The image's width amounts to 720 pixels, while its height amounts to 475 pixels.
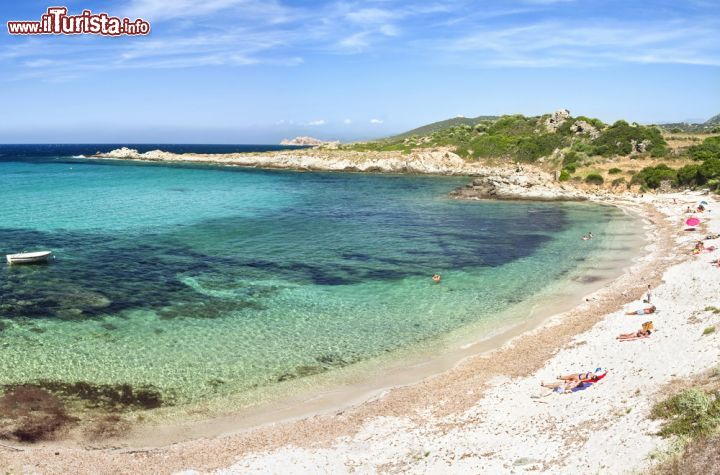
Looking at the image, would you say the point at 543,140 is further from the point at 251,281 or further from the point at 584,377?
the point at 584,377

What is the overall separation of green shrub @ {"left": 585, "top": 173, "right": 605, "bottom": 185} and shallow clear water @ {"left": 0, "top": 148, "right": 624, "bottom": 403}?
14.1 m

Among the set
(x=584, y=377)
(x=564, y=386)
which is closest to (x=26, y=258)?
(x=564, y=386)

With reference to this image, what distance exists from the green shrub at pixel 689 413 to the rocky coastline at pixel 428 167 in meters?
55.2

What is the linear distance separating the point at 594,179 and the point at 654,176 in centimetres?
797

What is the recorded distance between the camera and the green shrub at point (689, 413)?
10.3 m

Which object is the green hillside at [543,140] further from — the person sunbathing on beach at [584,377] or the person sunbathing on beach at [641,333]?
the person sunbathing on beach at [584,377]

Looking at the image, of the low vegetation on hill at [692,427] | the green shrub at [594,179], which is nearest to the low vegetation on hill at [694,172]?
the green shrub at [594,179]

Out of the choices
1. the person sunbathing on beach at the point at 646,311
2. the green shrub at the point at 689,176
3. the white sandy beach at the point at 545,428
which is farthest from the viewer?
the green shrub at the point at 689,176

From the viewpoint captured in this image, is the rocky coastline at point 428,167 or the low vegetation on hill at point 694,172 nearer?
the low vegetation on hill at point 694,172

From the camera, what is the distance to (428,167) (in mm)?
103062

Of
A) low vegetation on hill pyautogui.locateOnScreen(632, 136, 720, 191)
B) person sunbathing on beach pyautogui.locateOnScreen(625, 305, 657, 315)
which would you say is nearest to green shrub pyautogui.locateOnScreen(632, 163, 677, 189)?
low vegetation on hill pyautogui.locateOnScreen(632, 136, 720, 191)

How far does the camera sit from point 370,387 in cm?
1772

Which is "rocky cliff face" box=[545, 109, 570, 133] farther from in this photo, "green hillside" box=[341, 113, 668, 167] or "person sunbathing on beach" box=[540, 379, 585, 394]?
"person sunbathing on beach" box=[540, 379, 585, 394]

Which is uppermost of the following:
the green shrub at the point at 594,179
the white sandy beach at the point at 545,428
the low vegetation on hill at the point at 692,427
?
the green shrub at the point at 594,179
